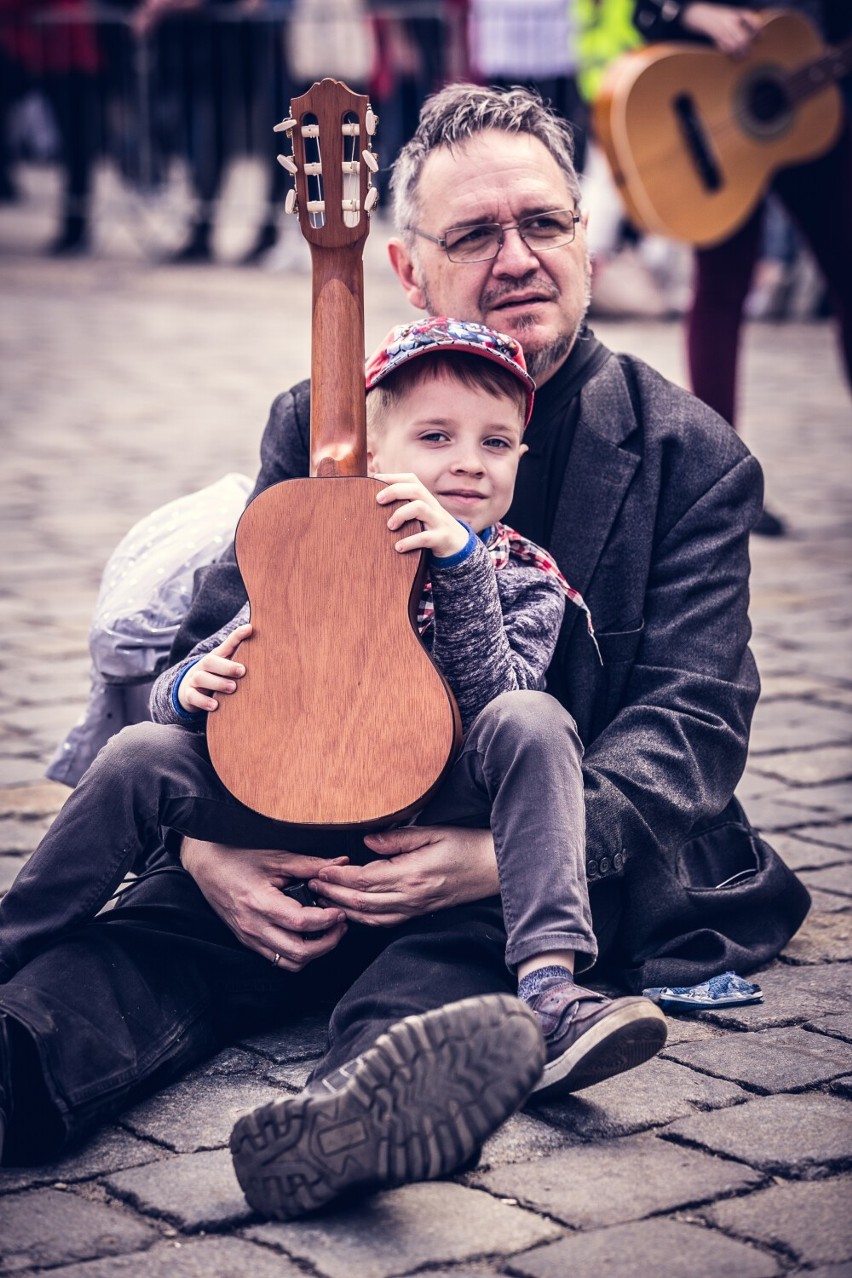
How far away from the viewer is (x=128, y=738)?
2.62 meters

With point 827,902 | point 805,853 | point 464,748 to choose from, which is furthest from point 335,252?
point 805,853

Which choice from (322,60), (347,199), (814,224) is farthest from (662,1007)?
(322,60)

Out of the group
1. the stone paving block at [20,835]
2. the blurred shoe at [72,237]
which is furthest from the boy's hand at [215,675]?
the blurred shoe at [72,237]

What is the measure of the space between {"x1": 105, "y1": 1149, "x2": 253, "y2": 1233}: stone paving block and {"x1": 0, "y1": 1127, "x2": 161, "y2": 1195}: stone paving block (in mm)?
28

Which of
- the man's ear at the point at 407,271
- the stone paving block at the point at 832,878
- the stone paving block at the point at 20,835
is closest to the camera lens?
the man's ear at the point at 407,271

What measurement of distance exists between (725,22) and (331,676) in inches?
173

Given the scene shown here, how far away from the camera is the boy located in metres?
2.45

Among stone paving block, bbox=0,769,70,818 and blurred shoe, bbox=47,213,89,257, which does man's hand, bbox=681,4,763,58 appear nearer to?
stone paving block, bbox=0,769,70,818

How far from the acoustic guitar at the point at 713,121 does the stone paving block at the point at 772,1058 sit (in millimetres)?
4024

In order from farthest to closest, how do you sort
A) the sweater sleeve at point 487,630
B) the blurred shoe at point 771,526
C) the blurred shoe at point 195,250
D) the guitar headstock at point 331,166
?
the blurred shoe at point 195,250
the blurred shoe at point 771,526
the guitar headstock at point 331,166
the sweater sleeve at point 487,630

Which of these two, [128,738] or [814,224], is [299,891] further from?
[814,224]

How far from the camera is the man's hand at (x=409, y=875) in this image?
261 centimetres

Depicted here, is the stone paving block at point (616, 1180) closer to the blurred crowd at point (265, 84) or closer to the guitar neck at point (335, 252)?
the guitar neck at point (335, 252)

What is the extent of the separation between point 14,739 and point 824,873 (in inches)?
70.3
